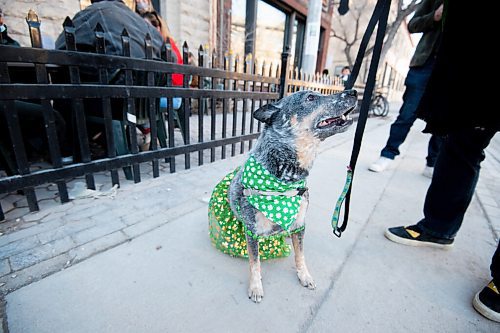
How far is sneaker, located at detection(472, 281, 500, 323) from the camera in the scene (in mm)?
1469

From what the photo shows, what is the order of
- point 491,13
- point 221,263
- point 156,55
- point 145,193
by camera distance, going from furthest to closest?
point 156,55
point 145,193
point 221,263
point 491,13

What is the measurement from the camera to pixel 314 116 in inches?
62.7

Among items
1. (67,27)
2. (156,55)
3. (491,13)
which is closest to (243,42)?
(156,55)

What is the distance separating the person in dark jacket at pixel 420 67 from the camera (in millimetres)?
3195

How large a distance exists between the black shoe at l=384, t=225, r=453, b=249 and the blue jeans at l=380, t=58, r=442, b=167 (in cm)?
193

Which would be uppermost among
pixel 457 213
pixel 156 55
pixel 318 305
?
pixel 156 55

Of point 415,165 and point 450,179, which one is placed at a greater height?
point 450,179

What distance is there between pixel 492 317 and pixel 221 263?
170 cm

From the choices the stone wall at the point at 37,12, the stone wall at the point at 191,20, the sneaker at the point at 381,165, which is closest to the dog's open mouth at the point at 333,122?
the sneaker at the point at 381,165

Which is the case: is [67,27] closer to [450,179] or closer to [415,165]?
[450,179]

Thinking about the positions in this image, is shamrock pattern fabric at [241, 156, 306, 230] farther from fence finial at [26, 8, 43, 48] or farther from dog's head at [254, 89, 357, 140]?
fence finial at [26, 8, 43, 48]

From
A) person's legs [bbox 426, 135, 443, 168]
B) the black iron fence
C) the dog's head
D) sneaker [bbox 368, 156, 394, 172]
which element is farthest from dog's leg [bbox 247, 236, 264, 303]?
person's legs [bbox 426, 135, 443, 168]

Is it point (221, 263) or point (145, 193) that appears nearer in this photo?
point (221, 263)

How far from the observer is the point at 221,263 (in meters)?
1.84
